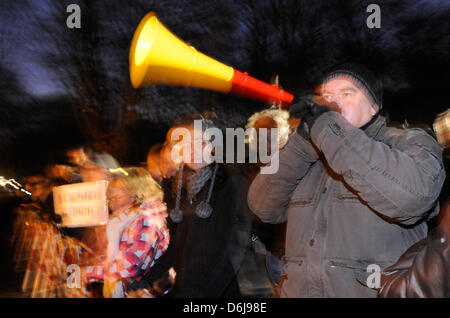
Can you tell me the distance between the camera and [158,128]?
32.6 feet

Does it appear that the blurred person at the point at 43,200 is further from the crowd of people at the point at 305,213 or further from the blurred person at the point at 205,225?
the blurred person at the point at 205,225

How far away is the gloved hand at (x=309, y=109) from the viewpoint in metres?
1.75

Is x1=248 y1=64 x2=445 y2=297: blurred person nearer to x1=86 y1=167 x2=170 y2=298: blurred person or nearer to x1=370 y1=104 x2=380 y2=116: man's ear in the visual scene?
x1=370 y1=104 x2=380 y2=116: man's ear

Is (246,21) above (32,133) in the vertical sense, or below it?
above

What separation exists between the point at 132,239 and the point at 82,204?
50.3 inches

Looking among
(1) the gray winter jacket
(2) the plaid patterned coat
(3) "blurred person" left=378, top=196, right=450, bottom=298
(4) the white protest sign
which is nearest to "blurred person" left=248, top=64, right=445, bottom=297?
(1) the gray winter jacket

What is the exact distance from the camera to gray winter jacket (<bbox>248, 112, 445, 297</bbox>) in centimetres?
151

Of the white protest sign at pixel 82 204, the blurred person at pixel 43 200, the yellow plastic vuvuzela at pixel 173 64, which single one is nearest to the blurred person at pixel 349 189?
the yellow plastic vuvuzela at pixel 173 64

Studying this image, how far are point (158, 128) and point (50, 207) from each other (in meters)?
5.76

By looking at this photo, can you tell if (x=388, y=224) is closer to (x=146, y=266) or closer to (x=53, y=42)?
(x=146, y=266)

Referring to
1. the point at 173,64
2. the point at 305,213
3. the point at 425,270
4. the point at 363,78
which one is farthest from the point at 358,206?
the point at 173,64

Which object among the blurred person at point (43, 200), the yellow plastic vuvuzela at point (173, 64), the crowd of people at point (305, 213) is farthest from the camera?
the blurred person at point (43, 200)

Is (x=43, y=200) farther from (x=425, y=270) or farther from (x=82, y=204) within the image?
(x=425, y=270)

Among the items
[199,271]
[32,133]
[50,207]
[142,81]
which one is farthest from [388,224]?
[32,133]
